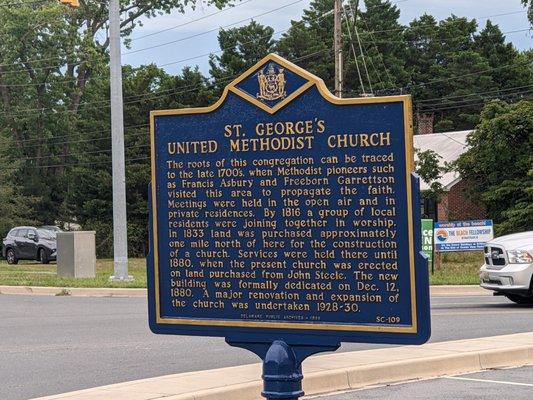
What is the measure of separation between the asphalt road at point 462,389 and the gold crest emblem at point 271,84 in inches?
147

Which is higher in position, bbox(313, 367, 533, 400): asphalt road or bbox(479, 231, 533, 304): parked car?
bbox(479, 231, 533, 304): parked car

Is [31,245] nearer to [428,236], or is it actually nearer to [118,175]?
[118,175]

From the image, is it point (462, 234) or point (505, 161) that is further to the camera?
point (505, 161)

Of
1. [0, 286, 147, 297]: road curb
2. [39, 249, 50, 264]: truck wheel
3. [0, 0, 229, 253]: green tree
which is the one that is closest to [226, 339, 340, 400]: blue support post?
[0, 286, 147, 297]: road curb

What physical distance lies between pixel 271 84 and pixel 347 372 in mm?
4199

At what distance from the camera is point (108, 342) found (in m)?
14.0

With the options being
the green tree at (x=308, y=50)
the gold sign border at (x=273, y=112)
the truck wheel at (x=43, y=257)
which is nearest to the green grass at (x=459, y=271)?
the truck wheel at (x=43, y=257)

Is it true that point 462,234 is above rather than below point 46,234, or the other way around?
below

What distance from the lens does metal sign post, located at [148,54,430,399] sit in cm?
609

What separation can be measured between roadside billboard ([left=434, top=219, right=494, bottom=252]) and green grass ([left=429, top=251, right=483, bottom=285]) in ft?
2.30

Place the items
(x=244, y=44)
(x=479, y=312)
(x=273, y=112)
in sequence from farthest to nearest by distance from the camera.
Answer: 1. (x=244, y=44)
2. (x=479, y=312)
3. (x=273, y=112)

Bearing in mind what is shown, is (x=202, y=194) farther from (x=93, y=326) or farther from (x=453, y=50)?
(x=453, y=50)

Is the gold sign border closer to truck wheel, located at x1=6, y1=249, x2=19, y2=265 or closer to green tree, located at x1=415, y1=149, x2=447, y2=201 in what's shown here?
green tree, located at x1=415, y1=149, x2=447, y2=201

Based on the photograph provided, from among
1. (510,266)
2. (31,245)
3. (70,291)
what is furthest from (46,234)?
(510,266)
